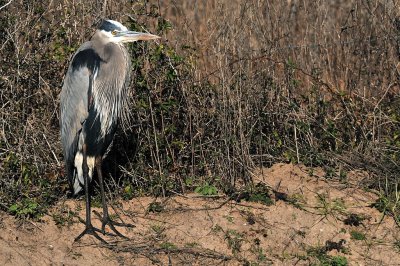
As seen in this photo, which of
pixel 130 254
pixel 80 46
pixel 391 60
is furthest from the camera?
pixel 391 60

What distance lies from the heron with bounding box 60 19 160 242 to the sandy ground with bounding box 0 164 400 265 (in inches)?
11.8

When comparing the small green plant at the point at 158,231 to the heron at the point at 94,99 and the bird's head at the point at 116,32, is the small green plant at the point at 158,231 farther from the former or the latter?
the bird's head at the point at 116,32

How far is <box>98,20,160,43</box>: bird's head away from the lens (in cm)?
545

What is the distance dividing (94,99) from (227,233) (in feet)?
4.43

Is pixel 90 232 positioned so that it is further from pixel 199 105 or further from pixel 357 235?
pixel 357 235

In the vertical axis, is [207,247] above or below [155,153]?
below

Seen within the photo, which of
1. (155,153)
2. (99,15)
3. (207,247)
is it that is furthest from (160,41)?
(207,247)

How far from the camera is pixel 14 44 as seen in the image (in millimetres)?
5609

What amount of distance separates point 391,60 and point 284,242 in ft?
6.75

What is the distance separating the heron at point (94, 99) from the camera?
214 inches

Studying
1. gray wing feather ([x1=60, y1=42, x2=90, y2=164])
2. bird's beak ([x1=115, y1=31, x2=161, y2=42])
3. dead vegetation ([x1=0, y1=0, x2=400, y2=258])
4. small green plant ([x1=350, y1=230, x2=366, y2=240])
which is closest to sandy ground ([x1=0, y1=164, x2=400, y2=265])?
small green plant ([x1=350, y1=230, x2=366, y2=240])

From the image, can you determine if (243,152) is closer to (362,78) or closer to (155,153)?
(155,153)

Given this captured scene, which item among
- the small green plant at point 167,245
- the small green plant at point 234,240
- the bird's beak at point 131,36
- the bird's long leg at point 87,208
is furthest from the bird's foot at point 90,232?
the bird's beak at point 131,36

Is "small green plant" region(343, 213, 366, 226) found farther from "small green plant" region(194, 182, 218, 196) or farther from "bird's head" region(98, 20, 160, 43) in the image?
"bird's head" region(98, 20, 160, 43)
